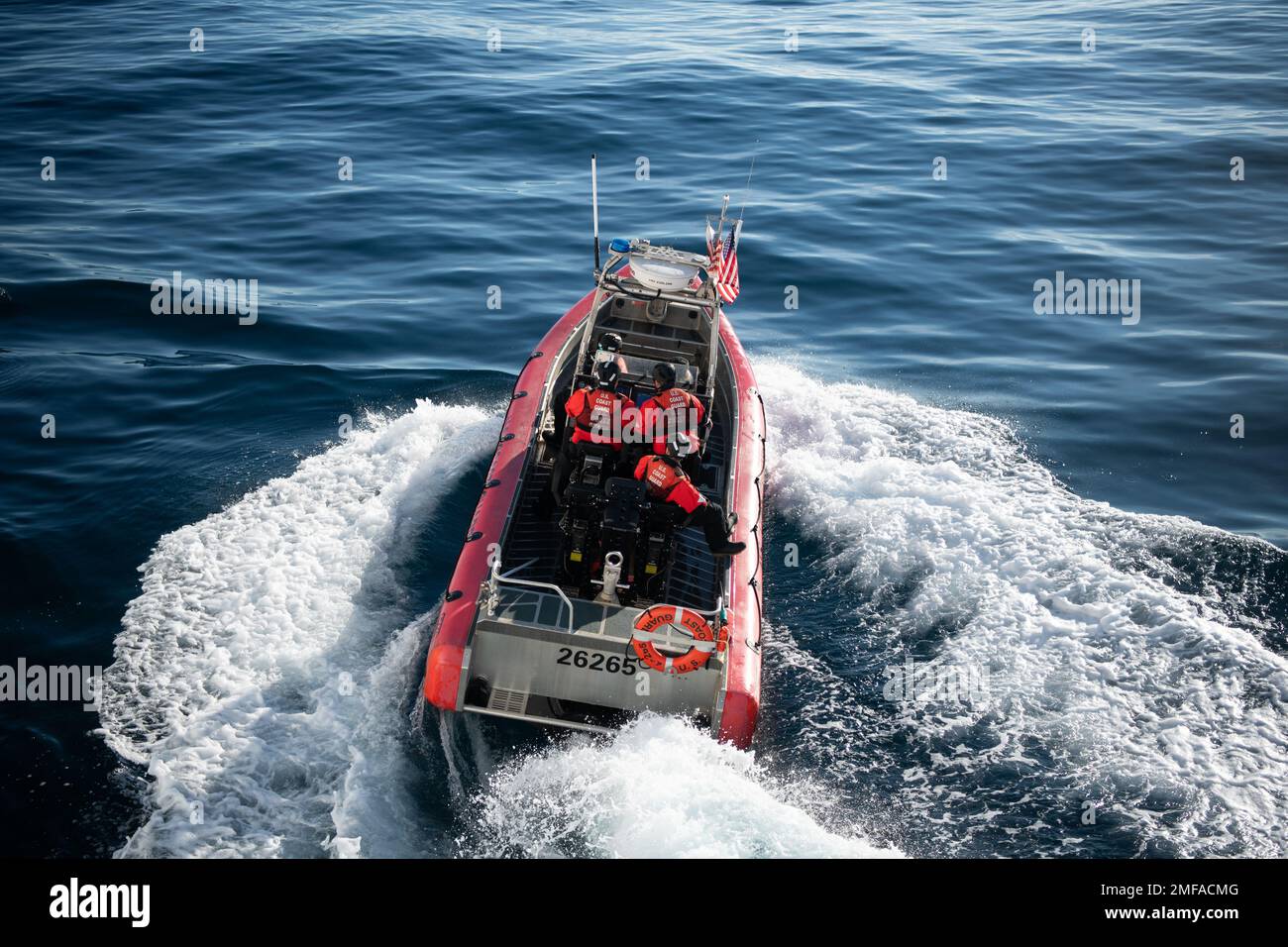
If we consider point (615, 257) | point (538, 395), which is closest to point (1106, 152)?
point (615, 257)

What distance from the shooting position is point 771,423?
12.0 meters

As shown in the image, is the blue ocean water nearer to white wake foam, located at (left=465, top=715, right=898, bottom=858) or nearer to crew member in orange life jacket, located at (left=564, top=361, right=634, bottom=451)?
white wake foam, located at (left=465, top=715, right=898, bottom=858)

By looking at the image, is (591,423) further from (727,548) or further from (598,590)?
(727,548)

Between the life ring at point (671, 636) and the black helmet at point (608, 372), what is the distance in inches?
106

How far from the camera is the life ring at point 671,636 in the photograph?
675cm

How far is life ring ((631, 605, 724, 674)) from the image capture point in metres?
6.75

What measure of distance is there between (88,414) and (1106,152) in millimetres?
18153

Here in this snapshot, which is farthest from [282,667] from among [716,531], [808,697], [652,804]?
[808,697]

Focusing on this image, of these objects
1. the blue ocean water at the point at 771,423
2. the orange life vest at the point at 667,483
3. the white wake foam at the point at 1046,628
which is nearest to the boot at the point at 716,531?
the orange life vest at the point at 667,483

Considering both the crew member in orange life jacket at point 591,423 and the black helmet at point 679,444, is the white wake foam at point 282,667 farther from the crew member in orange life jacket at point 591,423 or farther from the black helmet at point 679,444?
the black helmet at point 679,444

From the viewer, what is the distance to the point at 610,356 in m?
9.04

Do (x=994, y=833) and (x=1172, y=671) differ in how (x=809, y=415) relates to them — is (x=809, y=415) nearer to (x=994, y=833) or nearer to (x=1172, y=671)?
(x=1172, y=671)

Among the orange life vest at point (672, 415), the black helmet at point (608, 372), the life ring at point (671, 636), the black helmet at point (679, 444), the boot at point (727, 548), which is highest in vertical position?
the black helmet at point (608, 372)

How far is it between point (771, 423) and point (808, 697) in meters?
4.76
